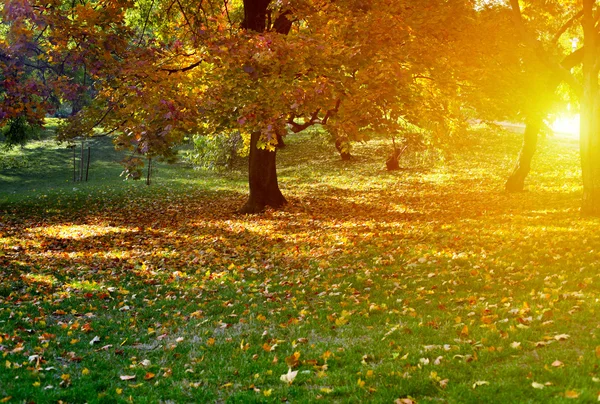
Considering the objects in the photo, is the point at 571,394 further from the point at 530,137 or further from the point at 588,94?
the point at 530,137

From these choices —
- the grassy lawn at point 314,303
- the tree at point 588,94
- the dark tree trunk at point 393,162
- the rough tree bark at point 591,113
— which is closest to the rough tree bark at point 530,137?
the grassy lawn at point 314,303

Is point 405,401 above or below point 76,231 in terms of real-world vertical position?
above

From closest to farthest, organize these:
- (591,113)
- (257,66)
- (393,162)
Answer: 1. (257,66)
2. (591,113)
3. (393,162)

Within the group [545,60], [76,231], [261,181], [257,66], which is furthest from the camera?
[261,181]

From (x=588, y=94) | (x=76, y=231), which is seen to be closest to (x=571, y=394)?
(x=588, y=94)

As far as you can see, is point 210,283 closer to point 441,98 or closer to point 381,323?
point 381,323

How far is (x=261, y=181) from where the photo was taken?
22016mm

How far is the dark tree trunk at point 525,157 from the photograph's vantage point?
2009cm

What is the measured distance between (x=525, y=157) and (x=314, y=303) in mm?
14701

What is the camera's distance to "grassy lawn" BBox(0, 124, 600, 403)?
611 centimetres

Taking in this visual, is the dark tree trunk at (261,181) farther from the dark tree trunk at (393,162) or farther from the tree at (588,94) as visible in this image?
the dark tree trunk at (393,162)

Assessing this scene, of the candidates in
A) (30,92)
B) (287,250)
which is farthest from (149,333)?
(30,92)

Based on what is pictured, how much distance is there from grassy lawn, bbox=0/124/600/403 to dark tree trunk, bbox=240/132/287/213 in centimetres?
89

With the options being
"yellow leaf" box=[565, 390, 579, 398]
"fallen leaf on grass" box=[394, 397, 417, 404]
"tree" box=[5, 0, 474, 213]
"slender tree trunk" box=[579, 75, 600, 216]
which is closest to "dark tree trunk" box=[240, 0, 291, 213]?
"tree" box=[5, 0, 474, 213]
